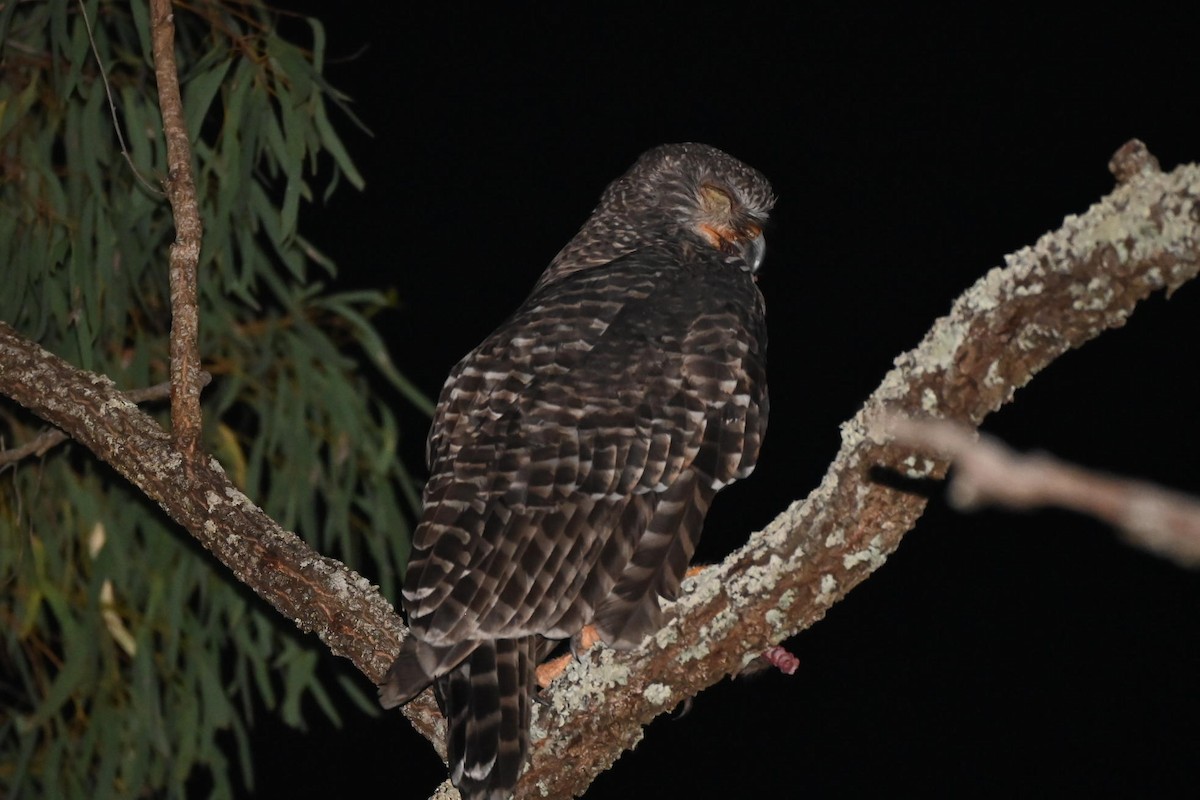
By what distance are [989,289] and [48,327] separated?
2.83 m

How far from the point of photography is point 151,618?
366 cm

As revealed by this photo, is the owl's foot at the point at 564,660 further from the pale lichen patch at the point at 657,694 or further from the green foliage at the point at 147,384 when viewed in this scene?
the green foliage at the point at 147,384

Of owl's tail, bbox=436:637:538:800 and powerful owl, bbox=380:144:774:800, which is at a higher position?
powerful owl, bbox=380:144:774:800

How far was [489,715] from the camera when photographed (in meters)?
2.01

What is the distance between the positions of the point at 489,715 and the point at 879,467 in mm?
794

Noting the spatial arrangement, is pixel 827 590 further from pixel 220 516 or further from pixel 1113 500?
pixel 1113 500

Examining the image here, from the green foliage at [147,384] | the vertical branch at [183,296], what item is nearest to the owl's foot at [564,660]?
the vertical branch at [183,296]

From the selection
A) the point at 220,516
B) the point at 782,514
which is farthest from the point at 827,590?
the point at 220,516

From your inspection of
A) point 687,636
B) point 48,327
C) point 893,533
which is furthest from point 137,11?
point 893,533

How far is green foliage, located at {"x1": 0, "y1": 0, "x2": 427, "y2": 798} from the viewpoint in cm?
324

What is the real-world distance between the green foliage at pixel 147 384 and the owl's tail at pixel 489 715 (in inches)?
59.1

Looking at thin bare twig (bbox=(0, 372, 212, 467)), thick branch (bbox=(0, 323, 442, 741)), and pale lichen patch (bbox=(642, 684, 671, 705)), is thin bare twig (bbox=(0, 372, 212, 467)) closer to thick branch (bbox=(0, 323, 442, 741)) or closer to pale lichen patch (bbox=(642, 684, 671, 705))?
thick branch (bbox=(0, 323, 442, 741))

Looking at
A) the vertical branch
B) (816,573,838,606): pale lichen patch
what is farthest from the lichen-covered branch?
the vertical branch

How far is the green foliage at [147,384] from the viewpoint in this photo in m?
3.24
